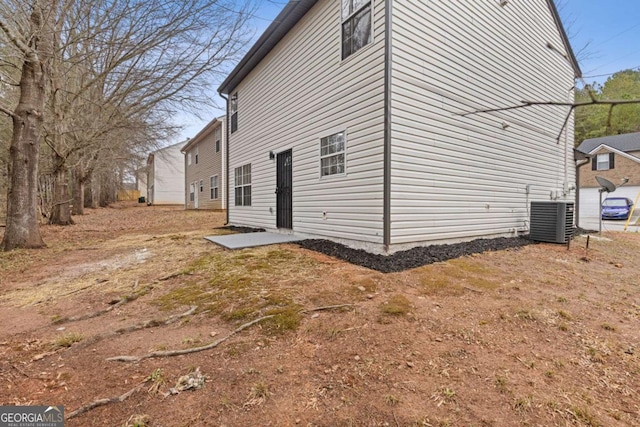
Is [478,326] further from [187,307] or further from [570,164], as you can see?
[570,164]

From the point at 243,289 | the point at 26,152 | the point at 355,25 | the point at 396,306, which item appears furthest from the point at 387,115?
the point at 26,152

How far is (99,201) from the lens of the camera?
26578 mm

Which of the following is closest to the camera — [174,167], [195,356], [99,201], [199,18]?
[195,356]

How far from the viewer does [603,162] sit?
74.7 feet

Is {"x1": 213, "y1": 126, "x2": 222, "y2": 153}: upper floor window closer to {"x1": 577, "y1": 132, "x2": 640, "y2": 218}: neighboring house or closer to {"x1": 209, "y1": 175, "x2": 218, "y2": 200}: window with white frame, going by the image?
{"x1": 209, "y1": 175, "x2": 218, "y2": 200}: window with white frame

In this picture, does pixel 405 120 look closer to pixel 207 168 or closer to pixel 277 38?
pixel 277 38

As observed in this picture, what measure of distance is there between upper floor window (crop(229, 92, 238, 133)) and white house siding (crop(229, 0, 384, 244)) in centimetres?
148

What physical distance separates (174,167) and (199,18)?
1104 inches

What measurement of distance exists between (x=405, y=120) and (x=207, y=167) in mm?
16935

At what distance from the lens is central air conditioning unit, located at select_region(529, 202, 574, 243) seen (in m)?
6.78

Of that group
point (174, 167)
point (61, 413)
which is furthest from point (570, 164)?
point (174, 167)
